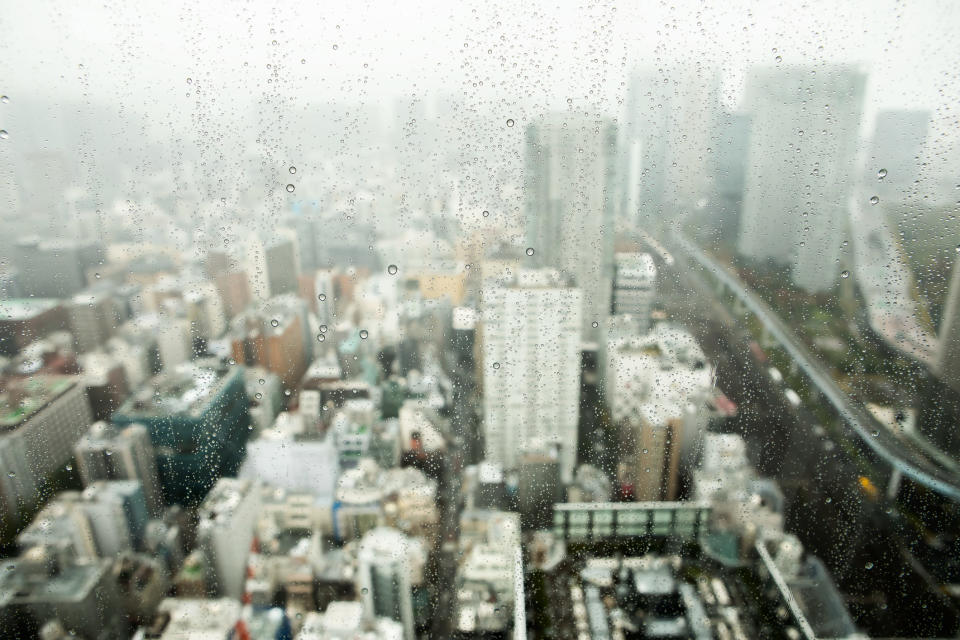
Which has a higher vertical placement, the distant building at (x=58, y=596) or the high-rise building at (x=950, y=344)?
the high-rise building at (x=950, y=344)

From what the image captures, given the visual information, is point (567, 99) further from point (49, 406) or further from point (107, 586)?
point (107, 586)

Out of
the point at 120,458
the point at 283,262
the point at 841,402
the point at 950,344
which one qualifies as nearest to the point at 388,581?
the point at 120,458

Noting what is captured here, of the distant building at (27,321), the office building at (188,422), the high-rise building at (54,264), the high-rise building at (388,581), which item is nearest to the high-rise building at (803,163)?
the high-rise building at (388,581)

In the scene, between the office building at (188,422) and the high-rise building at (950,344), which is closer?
the high-rise building at (950,344)

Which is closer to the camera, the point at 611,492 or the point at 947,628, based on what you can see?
the point at 947,628

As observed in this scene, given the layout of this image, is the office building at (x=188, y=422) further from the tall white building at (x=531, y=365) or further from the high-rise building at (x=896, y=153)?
the high-rise building at (x=896, y=153)

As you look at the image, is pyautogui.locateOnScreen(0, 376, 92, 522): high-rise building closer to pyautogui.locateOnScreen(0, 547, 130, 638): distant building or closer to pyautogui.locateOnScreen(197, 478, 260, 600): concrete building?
pyautogui.locateOnScreen(0, 547, 130, 638): distant building

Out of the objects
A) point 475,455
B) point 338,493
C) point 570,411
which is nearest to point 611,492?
point 570,411
